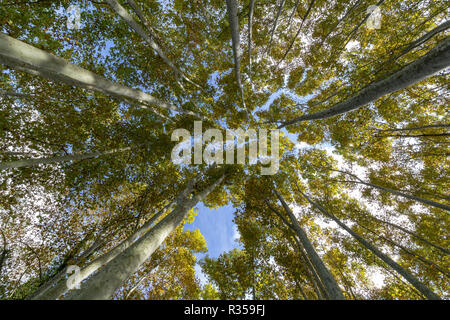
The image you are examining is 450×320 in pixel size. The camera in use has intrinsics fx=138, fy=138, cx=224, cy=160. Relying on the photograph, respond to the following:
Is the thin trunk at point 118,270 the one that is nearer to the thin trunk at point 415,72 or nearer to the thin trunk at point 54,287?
the thin trunk at point 54,287

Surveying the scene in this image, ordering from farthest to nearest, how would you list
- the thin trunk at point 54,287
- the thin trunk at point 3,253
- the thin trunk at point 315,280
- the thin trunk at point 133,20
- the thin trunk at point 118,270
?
the thin trunk at point 3,253, the thin trunk at point 315,280, the thin trunk at point 54,287, the thin trunk at point 133,20, the thin trunk at point 118,270

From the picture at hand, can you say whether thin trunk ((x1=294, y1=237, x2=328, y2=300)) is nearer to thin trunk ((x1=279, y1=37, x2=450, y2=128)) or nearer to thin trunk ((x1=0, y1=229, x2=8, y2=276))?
thin trunk ((x1=279, y1=37, x2=450, y2=128))

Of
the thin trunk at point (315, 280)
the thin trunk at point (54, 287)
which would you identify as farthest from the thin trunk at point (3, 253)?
the thin trunk at point (315, 280)

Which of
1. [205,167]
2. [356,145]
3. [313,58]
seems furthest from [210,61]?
[356,145]

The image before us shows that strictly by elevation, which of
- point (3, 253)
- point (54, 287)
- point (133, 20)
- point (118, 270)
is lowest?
point (3, 253)

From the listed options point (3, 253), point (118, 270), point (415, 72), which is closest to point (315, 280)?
point (118, 270)

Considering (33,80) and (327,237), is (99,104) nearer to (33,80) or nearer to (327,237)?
(33,80)

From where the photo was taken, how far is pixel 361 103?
2594 mm

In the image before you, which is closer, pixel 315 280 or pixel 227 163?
pixel 315 280

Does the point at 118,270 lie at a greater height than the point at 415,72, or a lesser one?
lesser

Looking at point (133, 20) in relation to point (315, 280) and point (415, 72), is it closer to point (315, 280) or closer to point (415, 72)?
point (415, 72)

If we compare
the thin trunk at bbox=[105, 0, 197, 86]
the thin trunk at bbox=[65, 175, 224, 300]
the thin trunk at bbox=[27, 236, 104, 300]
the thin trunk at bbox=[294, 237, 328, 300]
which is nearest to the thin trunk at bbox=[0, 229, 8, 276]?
the thin trunk at bbox=[27, 236, 104, 300]

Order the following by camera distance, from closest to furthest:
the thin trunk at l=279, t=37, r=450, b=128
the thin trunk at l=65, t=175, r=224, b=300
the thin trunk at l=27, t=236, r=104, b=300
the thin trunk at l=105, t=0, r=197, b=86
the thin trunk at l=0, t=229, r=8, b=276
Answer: the thin trunk at l=279, t=37, r=450, b=128 → the thin trunk at l=65, t=175, r=224, b=300 → the thin trunk at l=105, t=0, r=197, b=86 → the thin trunk at l=27, t=236, r=104, b=300 → the thin trunk at l=0, t=229, r=8, b=276

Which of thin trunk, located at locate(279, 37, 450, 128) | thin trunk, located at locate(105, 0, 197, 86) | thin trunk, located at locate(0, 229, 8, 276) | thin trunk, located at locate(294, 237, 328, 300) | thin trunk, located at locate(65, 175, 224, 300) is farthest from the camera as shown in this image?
thin trunk, located at locate(0, 229, 8, 276)
